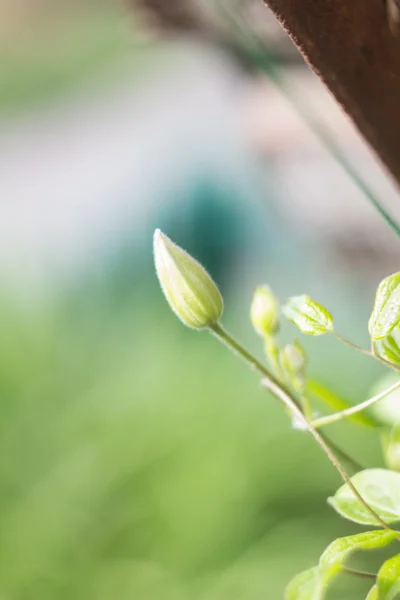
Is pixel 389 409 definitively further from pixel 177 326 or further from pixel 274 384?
pixel 177 326

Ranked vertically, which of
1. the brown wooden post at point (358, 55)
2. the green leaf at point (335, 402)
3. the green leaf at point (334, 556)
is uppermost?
the brown wooden post at point (358, 55)

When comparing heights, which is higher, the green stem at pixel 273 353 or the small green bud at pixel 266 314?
the small green bud at pixel 266 314

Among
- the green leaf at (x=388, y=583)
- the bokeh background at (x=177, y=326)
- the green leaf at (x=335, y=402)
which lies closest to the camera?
the green leaf at (x=388, y=583)

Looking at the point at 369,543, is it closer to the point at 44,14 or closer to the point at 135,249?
the point at 135,249

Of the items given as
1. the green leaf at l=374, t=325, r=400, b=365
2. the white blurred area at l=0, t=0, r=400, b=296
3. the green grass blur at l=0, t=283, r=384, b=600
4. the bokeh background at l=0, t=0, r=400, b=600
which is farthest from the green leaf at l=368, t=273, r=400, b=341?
the white blurred area at l=0, t=0, r=400, b=296

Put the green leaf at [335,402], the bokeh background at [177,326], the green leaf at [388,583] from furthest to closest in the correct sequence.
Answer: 1. the bokeh background at [177,326]
2. the green leaf at [335,402]
3. the green leaf at [388,583]

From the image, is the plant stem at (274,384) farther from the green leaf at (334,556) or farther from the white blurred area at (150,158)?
the white blurred area at (150,158)

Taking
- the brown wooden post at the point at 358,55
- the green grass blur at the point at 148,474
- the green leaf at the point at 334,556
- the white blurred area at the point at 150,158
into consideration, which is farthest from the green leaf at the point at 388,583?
the white blurred area at the point at 150,158
